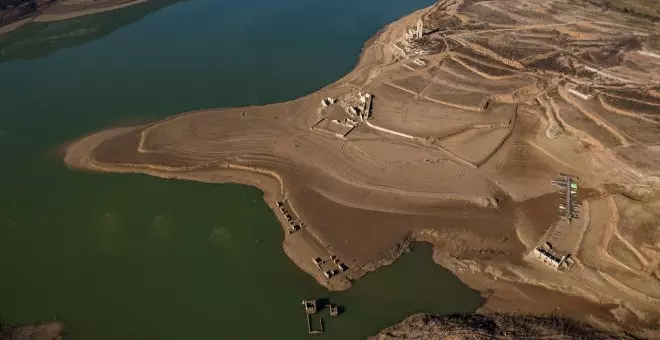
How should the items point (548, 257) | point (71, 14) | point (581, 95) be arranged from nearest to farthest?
point (548, 257) < point (581, 95) < point (71, 14)

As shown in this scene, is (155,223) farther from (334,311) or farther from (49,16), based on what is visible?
(49,16)

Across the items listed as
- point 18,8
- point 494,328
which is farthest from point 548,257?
point 18,8

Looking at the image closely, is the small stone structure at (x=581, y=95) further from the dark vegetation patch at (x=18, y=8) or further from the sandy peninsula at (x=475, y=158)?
the dark vegetation patch at (x=18, y=8)

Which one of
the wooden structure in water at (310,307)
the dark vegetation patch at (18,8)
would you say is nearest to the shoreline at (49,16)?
the dark vegetation patch at (18,8)

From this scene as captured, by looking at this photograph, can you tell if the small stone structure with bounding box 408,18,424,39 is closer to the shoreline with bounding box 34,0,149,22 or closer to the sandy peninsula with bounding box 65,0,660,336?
the sandy peninsula with bounding box 65,0,660,336

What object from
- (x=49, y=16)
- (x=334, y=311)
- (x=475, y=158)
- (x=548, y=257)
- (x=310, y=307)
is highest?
(x=49, y=16)
